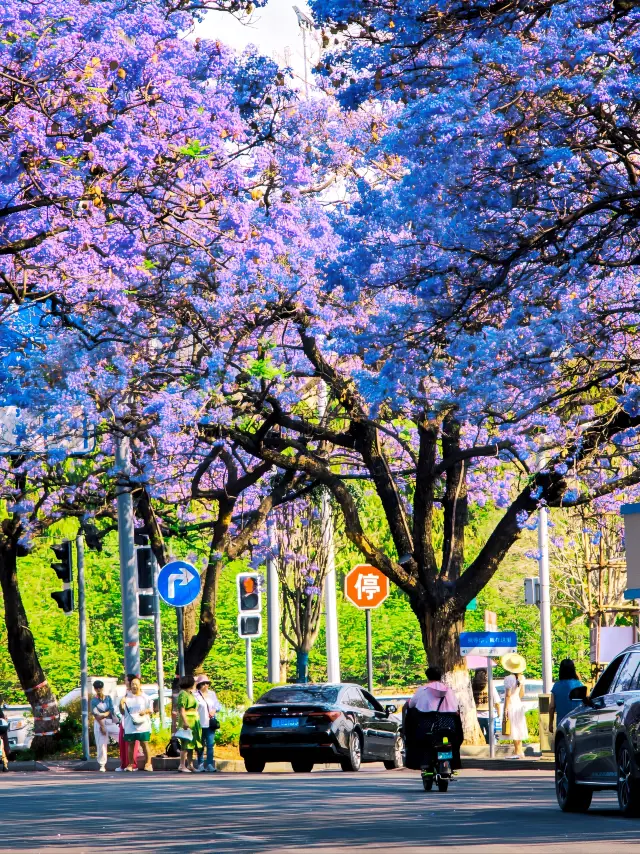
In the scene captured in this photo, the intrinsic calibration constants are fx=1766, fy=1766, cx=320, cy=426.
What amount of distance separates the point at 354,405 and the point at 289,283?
2.64 metres

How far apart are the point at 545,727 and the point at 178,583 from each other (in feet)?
25.3

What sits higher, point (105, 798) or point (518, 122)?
point (518, 122)

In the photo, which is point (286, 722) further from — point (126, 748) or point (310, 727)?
point (126, 748)

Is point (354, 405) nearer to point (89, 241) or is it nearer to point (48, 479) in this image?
point (48, 479)

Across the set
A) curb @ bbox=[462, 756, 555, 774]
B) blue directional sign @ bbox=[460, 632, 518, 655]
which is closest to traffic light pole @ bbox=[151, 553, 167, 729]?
blue directional sign @ bbox=[460, 632, 518, 655]

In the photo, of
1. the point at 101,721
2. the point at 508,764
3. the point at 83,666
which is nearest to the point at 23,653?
the point at 83,666

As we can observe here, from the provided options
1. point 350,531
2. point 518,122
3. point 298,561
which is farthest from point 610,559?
point 518,122

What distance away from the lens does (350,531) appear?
29.1 m

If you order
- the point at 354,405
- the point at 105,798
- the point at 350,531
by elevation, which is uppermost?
the point at 354,405

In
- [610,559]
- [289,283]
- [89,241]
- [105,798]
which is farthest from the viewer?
[610,559]

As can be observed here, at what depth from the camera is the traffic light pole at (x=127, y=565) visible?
99.5 ft

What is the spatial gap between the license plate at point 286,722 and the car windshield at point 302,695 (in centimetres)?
39

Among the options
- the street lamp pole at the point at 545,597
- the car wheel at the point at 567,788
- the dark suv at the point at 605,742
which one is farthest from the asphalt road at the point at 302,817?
the street lamp pole at the point at 545,597

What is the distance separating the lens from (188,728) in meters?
28.2
